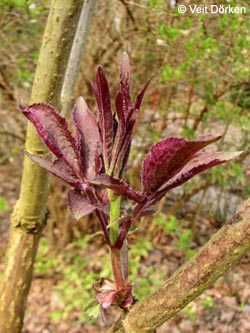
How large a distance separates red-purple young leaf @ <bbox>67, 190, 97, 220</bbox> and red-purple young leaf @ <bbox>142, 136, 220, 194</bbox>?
0.22 ft

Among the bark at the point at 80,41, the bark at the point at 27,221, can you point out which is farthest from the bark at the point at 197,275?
the bark at the point at 80,41

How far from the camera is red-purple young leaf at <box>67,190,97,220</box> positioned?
487 mm

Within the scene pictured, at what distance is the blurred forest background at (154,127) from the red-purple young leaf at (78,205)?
1.16 metres

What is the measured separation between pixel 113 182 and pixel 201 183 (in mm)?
2376

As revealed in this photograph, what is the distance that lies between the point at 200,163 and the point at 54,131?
0.57ft

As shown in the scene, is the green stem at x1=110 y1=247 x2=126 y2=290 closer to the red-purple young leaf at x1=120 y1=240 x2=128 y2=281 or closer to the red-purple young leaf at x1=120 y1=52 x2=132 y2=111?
the red-purple young leaf at x1=120 y1=240 x2=128 y2=281

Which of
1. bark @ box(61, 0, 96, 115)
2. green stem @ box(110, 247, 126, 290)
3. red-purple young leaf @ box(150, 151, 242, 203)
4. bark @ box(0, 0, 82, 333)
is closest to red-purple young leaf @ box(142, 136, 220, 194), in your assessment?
red-purple young leaf @ box(150, 151, 242, 203)

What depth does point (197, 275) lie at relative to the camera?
508 millimetres

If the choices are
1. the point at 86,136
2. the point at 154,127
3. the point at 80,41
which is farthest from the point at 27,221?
the point at 154,127

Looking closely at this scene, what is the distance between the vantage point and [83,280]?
2688 millimetres

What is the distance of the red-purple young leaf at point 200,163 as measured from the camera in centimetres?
45

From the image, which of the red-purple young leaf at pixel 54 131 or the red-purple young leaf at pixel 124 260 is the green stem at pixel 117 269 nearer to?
the red-purple young leaf at pixel 124 260

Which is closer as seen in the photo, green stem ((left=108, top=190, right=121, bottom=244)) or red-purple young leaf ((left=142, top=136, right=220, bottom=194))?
red-purple young leaf ((left=142, top=136, right=220, bottom=194))

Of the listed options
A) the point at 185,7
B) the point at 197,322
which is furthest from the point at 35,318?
the point at 185,7
